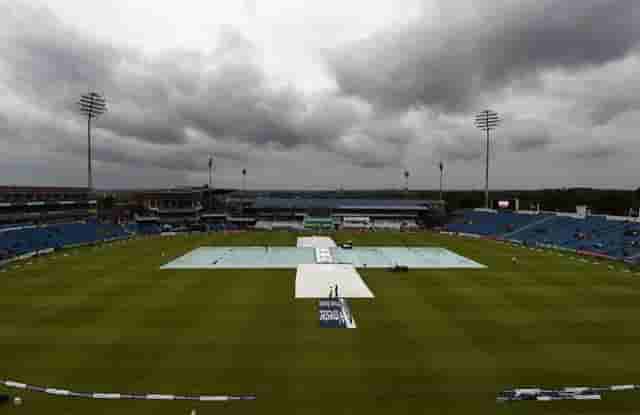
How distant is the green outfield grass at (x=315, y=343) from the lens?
14.7 meters

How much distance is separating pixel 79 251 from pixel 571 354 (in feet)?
215

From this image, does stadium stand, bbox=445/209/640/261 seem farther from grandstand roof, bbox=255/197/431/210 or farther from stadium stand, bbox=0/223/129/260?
stadium stand, bbox=0/223/129/260

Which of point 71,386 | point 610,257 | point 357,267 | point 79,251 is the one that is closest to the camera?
point 71,386

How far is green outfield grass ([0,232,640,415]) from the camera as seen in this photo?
1466 centimetres

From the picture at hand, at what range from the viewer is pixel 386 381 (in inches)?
630

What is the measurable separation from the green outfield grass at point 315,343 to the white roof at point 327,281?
1.71 metres

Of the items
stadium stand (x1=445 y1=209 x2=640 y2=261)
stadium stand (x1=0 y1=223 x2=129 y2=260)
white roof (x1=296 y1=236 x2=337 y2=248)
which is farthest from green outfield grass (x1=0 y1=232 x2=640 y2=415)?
white roof (x1=296 y1=236 x2=337 y2=248)

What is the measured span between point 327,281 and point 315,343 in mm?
15431

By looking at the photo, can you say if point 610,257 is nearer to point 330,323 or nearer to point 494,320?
point 494,320

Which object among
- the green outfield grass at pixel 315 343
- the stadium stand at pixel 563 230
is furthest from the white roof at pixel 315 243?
the stadium stand at pixel 563 230

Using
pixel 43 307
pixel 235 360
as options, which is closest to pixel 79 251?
pixel 43 307

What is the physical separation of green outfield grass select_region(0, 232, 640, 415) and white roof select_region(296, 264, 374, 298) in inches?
67.2

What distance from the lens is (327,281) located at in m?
35.4

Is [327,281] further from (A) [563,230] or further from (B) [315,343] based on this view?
(A) [563,230]
